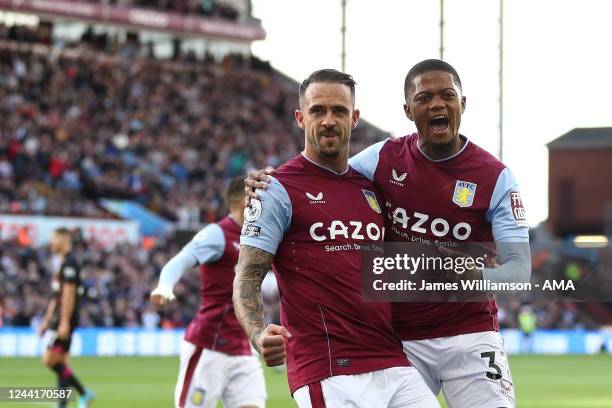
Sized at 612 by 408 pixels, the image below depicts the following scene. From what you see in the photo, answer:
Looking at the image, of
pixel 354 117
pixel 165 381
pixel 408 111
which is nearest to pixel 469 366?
pixel 408 111

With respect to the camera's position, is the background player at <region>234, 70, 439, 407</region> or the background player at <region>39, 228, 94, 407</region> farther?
the background player at <region>39, 228, 94, 407</region>

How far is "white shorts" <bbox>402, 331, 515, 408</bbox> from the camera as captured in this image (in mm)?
5977

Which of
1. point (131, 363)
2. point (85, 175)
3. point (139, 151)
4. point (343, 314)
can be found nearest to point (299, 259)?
point (343, 314)

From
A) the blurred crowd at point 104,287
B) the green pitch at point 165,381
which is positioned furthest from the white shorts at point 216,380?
the blurred crowd at point 104,287

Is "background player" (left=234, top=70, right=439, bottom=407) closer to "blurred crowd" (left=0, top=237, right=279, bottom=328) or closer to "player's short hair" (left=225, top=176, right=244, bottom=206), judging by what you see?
"player's short hair" (left=225, top=176, right=244, bottom=206)

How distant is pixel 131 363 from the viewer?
994 inches

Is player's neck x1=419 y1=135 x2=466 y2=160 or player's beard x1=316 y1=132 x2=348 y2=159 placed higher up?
player's neck x1=419 y1=135 x2=466 y2=160

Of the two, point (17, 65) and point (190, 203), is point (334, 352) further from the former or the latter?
point (17, 65)

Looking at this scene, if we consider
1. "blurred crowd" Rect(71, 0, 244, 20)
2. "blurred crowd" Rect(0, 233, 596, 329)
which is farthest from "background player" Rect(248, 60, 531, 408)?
"blurred crowd" Rect(71, 0, 244, 20)

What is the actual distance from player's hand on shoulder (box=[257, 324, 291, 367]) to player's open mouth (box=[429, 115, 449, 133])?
150cm

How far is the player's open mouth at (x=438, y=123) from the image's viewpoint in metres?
5.82

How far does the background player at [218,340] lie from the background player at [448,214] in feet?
11.8

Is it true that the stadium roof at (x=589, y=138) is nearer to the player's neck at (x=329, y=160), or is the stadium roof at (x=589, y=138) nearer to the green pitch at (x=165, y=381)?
the green pitch at (x=165, y=381)

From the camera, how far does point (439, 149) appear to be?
234 inches
